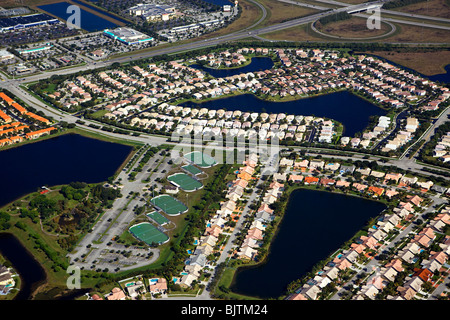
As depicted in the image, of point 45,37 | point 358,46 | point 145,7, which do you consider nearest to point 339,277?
point 358,46

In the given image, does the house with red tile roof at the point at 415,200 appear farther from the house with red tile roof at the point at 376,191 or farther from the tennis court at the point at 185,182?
the tennis court at the point at 185,182

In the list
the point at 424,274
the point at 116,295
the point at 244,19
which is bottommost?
the point at 116,295

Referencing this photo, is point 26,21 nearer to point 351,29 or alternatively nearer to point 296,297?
point 351,29

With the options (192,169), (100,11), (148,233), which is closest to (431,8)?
(100,11)

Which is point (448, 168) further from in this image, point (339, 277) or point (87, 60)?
point (87, 60)

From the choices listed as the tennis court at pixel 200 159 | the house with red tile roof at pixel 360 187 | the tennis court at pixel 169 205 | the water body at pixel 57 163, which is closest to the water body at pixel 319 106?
the tennis court at pixel 200 159
